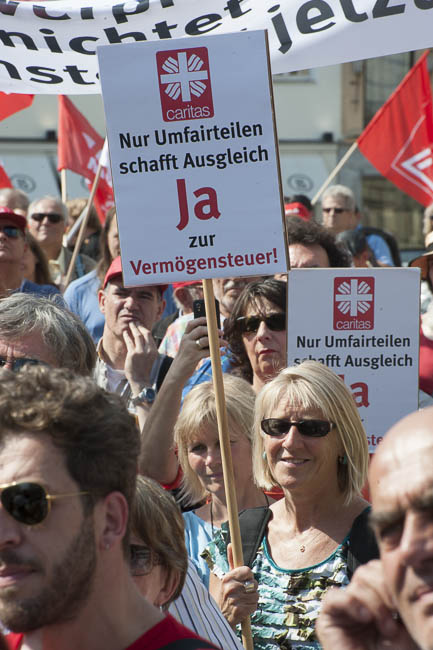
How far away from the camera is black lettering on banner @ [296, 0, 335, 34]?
4293 mm

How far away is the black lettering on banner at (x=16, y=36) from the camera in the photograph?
15.0 ft

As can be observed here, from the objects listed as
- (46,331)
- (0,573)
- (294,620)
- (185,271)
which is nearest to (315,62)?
(185,271)

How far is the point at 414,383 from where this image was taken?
426 cm

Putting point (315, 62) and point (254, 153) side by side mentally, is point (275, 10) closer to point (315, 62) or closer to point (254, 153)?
point (315, 62)

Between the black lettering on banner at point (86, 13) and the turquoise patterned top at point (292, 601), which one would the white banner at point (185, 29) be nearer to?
the black lettering on banner at point (86, 13)

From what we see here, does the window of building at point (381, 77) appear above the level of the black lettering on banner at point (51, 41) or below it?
above

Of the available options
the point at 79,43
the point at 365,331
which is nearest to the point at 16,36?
the point at 79,43

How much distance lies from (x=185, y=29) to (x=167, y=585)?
8.41 feet

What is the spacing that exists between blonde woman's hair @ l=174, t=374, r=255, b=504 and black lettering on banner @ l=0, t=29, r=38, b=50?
5.53 feet

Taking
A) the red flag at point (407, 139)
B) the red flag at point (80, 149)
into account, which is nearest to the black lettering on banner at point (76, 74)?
the red flag at point (407, 139)

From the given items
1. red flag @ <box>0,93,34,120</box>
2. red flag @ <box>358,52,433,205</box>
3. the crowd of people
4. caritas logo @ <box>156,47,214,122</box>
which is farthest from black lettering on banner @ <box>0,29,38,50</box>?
red flag @ <box>358,52,433,205</box>

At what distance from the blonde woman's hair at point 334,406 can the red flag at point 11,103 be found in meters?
2.59

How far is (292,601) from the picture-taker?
10.8 ft

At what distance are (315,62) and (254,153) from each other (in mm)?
797
